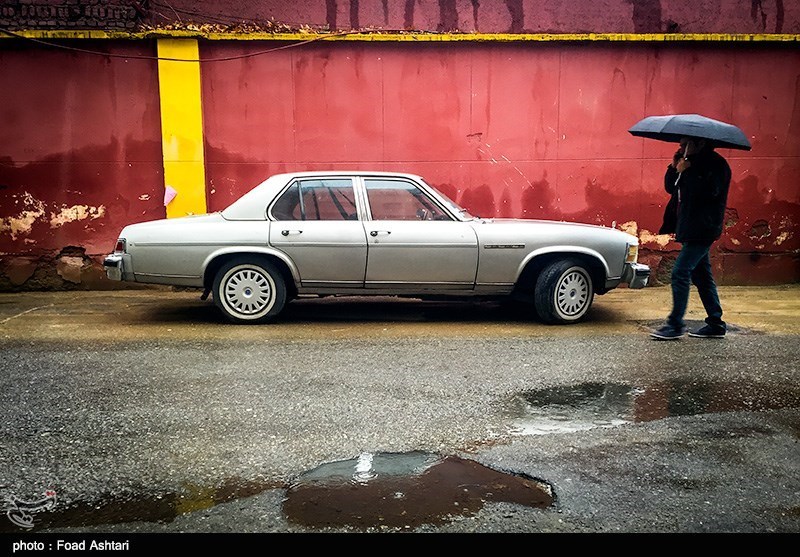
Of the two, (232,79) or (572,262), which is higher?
(232,79)

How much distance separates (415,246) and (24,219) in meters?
5.21

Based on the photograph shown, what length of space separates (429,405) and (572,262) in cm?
295

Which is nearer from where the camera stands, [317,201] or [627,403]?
[627,403]

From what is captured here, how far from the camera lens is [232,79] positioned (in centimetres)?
862

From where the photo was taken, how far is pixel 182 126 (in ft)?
28.0

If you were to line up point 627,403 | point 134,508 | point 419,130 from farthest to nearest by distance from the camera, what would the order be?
point 419,130, point 627,403, point 134,508

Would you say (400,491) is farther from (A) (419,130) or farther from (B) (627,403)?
(A) (419,130)

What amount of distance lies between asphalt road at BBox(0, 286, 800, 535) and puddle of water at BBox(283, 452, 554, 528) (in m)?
0.01

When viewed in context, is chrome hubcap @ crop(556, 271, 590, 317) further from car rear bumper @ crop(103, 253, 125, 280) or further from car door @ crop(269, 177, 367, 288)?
car rear bumper @ crop(103, 253, 125, 280)

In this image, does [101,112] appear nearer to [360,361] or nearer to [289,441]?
[360,361]

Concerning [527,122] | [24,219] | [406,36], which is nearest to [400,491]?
[527,122]

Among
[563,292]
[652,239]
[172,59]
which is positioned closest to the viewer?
[563,292]

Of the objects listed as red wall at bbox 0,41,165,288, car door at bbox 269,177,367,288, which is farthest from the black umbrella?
red wall at bbox 0,41,165,288

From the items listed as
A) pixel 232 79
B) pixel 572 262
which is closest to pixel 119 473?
pixel 572 262
